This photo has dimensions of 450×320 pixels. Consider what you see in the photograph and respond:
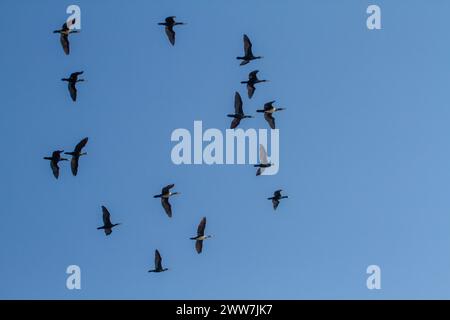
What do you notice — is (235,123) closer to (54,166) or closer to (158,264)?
(158,264)

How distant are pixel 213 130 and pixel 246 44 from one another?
3.31 meters

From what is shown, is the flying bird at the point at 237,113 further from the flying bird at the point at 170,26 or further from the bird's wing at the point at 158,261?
the bird's wing at the point at 158,261

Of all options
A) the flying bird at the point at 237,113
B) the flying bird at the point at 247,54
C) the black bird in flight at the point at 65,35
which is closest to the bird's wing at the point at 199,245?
the flying bird at the point at 237,113

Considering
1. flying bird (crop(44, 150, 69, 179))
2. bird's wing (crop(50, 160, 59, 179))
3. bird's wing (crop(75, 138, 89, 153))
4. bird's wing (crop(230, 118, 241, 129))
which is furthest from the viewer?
bird's wing (crop(230, 118, 241, 129))

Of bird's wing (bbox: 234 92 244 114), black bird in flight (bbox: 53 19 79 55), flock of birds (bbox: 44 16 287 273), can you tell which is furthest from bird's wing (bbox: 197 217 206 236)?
black bird in flight (bbox: 53 19 79 55)

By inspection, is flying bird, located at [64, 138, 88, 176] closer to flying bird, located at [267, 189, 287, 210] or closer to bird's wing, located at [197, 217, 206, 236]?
bird's wing, located at [197, 217, 206, 236]

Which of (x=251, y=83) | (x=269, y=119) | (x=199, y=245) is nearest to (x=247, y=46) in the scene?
(x=251, y=83)

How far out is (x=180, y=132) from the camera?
55344 mm
